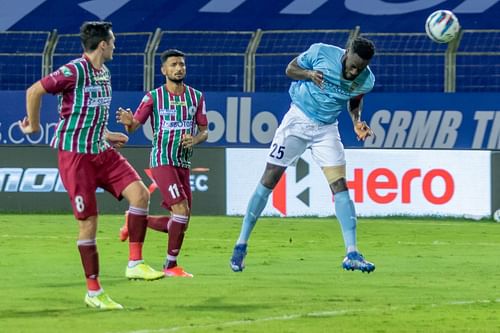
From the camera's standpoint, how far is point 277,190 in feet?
68.5

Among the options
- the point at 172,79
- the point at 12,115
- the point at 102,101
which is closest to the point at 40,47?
the point at 12,115

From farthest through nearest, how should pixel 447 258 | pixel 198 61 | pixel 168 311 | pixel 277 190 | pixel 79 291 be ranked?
pixel 198 61
pixel 277 190
pixel 447 258
pixel 79 291
pixel 168 311

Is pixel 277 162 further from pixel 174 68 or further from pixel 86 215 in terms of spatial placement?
pixel 86 215

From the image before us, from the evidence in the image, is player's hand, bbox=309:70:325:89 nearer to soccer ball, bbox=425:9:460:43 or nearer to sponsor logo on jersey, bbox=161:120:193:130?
sponsor logo on jersey, bbox=161:120:193:130

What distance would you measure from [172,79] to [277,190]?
921 cm

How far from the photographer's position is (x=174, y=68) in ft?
38.5

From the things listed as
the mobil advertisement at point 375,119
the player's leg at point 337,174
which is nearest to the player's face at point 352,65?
A: the player's leg at point 337,174


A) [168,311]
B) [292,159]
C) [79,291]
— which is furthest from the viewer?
[292,159]

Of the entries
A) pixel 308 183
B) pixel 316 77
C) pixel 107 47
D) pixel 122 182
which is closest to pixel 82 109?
pixel 107 47

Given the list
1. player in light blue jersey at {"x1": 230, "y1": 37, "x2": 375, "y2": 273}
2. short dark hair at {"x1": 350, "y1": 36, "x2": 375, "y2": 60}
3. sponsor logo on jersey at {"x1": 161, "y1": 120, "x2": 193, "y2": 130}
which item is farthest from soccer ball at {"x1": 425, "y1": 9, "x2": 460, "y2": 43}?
short dark hair at {"x1": 350, "y1": 36, "x2": 375, "y2": 60}

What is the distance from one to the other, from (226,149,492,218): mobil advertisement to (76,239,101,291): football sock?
11498mm

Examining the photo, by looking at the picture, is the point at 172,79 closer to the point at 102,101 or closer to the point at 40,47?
the point at 102,101

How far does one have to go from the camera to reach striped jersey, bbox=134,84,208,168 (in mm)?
11875

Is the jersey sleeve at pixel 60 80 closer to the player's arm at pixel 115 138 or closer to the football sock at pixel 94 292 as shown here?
the player's arm at pixel 115 138
